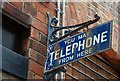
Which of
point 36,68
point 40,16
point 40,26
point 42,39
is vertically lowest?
point 36,68

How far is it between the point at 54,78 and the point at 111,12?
2.11 m

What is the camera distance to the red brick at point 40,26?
4102mm

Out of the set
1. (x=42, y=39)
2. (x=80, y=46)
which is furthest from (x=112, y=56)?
(x=80, y=46)

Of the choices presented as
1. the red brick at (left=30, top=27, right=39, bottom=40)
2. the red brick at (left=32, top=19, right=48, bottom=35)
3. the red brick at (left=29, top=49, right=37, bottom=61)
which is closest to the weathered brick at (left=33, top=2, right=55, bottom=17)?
the red brick at (left=32, top=19, right=48, bottom=35)

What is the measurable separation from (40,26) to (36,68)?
0.50 meters

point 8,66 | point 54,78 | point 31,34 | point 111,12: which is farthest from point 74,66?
point 111,12

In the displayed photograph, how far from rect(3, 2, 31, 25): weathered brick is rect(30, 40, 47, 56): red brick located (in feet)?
0.74

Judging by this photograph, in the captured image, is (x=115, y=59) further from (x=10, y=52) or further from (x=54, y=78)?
(x=10, y=52)

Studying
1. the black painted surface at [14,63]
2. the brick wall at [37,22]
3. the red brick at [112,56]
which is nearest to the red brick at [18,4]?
the brick wall at [37,22]

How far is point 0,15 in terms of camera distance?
12.3ft

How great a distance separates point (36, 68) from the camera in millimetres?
3961

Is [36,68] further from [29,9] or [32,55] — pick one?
[29,9]

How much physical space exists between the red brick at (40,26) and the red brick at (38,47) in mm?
176

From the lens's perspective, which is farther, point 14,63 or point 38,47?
point 38,47
